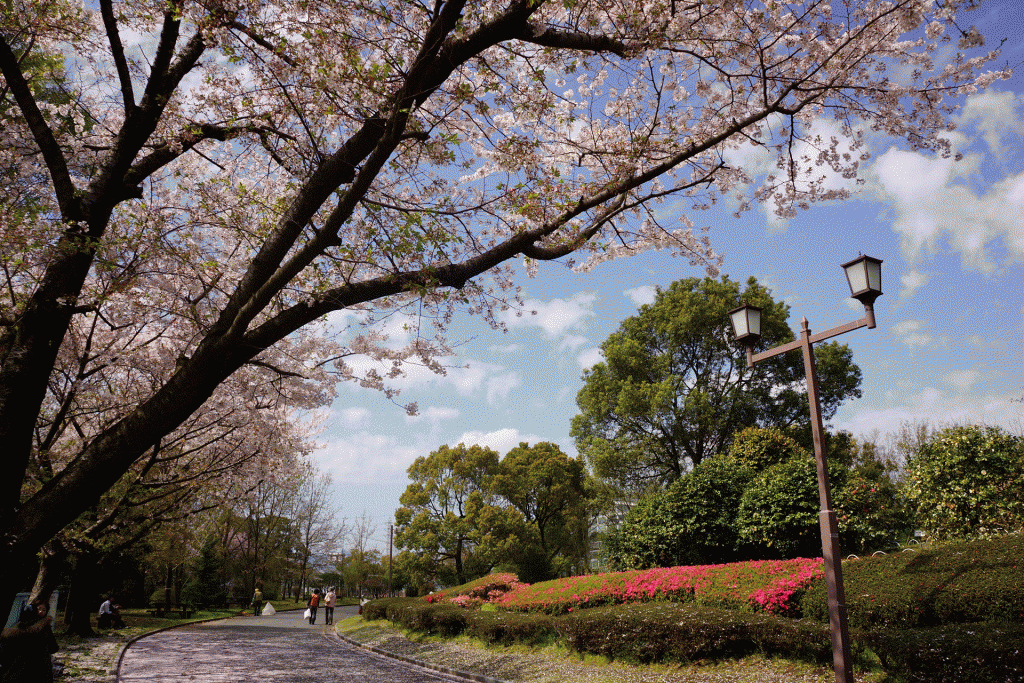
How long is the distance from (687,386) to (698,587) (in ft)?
45.9

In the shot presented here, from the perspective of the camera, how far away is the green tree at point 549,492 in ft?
92.4

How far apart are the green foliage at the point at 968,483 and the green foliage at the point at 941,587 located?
11.5 feet

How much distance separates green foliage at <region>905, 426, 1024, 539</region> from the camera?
11.6 m

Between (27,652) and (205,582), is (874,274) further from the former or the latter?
(205,582)

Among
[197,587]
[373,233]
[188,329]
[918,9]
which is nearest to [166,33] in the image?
[373,233]

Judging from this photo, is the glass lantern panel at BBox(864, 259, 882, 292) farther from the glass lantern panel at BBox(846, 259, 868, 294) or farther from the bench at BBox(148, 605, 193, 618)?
the bench at BBox(148, 605, 193, 618)

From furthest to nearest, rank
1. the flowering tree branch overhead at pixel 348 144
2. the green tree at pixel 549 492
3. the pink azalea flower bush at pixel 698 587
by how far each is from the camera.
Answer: the green tree at pixel 549 492, the pink azalea flower bush at pixel 698 587, the flowering tree branch overhead at pixel 348 144

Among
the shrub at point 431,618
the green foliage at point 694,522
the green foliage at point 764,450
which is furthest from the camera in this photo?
the green foliage at point 764,450

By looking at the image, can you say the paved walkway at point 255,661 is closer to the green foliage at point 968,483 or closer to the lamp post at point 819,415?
the lamp post at point 819,415

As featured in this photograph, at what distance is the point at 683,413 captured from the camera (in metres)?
24.1

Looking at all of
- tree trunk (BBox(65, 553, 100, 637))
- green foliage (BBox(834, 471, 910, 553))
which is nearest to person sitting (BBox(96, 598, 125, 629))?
tree trunk (BBox(65, 553, 100, 637))

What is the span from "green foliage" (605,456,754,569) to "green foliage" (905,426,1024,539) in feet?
13.3

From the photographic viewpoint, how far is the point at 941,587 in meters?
8.21

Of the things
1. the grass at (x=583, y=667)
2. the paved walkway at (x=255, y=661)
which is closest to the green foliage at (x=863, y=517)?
the grass at (x=583, y=667)
